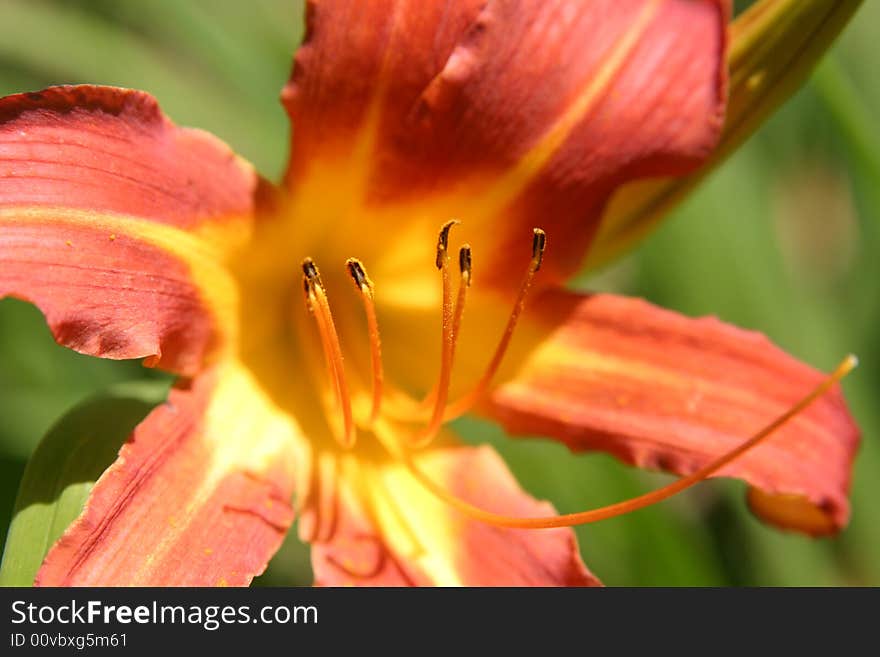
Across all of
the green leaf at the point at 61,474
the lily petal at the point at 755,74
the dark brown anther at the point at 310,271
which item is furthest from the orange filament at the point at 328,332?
the lily petal at the point at 755,74

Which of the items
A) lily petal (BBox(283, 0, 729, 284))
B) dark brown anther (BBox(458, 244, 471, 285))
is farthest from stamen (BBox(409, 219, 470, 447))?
lily petal (BBox(283, 0, 729, 284))

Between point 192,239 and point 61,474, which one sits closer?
point 61,474

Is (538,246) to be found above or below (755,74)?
below

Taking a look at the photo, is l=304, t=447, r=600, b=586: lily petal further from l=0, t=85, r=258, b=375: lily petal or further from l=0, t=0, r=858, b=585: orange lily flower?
l=0, t=85, r=258, b=375: lily petal

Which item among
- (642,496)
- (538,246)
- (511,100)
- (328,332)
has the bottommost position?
(642,496)

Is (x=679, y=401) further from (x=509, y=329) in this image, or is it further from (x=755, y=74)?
(x=755, y=74)

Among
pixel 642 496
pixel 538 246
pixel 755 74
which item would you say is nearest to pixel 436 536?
pixel 642 496

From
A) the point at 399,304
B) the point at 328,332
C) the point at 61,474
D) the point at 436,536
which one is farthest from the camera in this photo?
the point at 399,304
